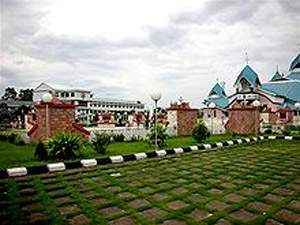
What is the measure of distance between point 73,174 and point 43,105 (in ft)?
14.8

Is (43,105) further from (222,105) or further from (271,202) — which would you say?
(222,105)

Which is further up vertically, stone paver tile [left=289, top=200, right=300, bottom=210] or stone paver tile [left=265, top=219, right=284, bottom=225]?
stone paver tile [left=265, top=219, right=284, bottom=225]

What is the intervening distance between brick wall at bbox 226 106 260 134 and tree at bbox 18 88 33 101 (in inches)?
1564

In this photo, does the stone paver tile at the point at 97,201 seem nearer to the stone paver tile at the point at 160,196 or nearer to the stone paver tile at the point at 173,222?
the stone paver tile at the point at 160,196

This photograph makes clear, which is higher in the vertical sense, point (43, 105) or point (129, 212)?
point (43, 105)

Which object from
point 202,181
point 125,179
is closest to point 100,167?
point 125,179

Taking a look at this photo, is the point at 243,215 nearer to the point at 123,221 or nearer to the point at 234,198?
the point at 234,198

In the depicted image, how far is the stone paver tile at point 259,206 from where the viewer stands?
3.29 m

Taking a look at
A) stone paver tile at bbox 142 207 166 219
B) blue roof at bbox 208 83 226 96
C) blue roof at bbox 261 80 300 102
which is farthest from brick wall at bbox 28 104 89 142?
blue roof at bbox 208 83 226 96

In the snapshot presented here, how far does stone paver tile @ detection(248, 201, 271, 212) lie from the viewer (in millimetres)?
3293

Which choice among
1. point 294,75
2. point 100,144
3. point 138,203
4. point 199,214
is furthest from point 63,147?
point 294,75

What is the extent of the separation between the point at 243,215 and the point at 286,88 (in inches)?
1005

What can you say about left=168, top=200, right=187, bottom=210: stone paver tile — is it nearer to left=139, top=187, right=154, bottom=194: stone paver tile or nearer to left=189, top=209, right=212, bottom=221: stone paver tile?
left=189, top=209, right=212, bottom=221: stone paver tile

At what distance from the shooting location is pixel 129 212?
3.12m
